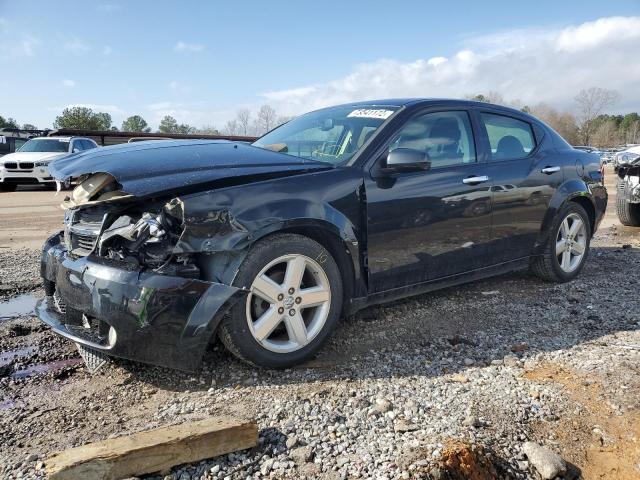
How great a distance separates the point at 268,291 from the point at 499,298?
2.53m

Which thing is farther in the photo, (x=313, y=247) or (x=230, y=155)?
(x=230, y=155)

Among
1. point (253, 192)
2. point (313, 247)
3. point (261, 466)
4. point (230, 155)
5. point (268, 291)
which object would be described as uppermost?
point (230, 155)

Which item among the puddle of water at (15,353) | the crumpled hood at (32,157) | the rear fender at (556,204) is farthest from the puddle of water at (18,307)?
the crumpled hood at (32,157)

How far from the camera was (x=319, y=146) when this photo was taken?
12.8ft

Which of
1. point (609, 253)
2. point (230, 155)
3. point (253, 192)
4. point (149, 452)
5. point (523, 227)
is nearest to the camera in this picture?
point (149, 452)

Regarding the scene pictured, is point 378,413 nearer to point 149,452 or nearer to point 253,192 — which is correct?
point 149,452

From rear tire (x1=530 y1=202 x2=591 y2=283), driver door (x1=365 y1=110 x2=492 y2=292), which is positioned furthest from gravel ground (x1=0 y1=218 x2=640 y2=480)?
rear tire (x1=530 y1=202 x2=591 y2=283)

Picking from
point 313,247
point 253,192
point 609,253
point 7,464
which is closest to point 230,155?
point 253,192

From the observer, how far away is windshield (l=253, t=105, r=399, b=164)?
12.3ft

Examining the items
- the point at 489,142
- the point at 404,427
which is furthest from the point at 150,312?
the point at 489,142

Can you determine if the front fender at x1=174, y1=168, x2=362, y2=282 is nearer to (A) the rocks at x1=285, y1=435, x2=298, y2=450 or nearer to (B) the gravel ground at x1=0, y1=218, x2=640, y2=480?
(B) the gravel ground at x1=0, y1=218, x2=640, y2=480

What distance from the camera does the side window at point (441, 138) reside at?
12.6 ft

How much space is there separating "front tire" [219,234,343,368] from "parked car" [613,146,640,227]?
22.4 feet

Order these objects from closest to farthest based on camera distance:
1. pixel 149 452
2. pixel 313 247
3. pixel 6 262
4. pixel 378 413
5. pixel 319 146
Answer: pixel 149 452
pixel 378 413
pixel 313 247
pixel 319 146
pixel 6 262
